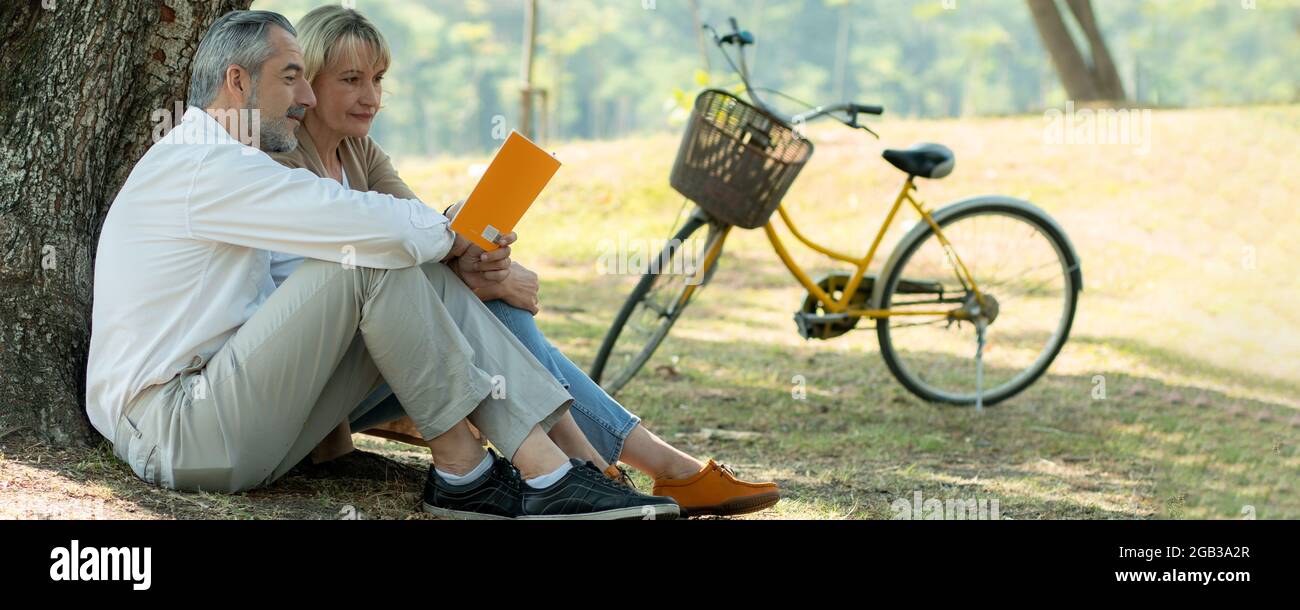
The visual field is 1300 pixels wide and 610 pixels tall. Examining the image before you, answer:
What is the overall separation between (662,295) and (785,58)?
62.6 metres

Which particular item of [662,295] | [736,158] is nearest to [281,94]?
[736,158]

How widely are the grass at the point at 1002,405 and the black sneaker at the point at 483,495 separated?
0.58 feet

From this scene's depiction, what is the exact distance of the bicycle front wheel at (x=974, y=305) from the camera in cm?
502

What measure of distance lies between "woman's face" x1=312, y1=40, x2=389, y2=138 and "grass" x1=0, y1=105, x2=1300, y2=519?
2.99 ft

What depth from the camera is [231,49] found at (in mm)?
2770

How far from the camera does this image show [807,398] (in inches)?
212

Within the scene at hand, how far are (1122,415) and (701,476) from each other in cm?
268

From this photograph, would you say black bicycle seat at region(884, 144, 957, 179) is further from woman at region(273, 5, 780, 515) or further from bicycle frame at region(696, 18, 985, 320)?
woman at region(273, 5, 780, 515)

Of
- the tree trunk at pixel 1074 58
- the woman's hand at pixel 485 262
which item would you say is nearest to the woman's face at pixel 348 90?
the woman's hand at pixel 485 262

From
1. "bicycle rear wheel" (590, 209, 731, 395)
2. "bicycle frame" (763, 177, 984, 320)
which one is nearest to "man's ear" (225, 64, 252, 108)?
"bicycle rear wheel" (590, 209, 731, 395)

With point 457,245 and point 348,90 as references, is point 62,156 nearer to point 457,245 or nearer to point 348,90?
point 348,90

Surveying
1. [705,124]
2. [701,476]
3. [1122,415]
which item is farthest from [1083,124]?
[701,476]

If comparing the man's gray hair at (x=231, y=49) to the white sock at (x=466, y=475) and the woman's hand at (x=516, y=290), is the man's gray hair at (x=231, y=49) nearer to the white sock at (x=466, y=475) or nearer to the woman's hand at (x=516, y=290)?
the woman's hand at (x=516, y=290)
